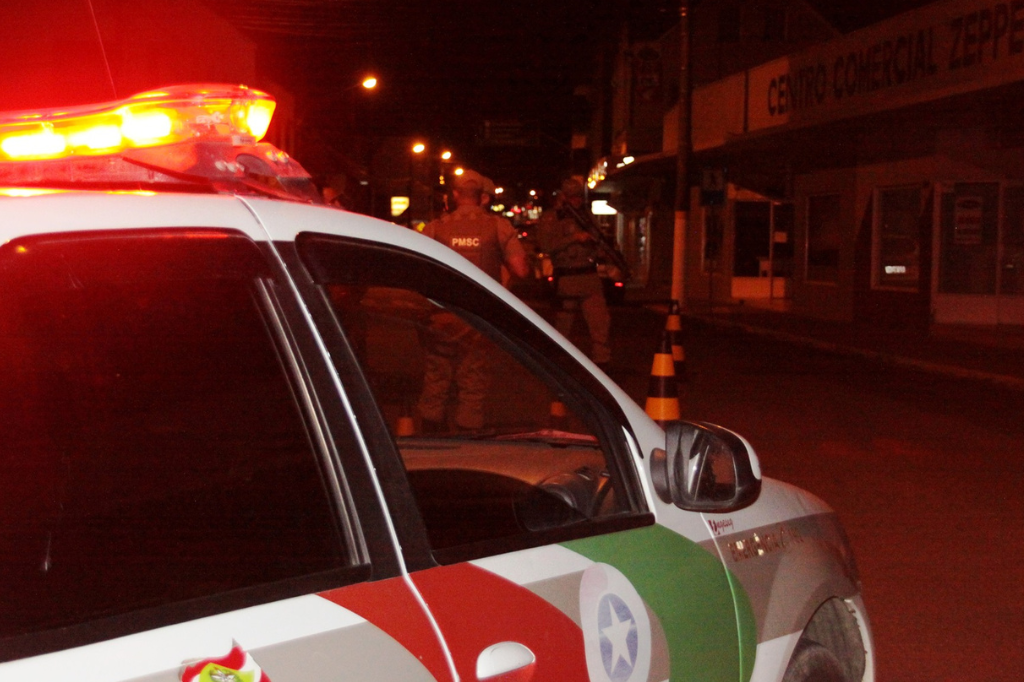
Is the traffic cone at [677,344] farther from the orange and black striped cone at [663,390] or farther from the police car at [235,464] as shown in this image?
the police car at [235,464]

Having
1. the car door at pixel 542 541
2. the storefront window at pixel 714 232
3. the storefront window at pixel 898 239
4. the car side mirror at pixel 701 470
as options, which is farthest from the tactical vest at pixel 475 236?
the storefront window at pixel 714 232

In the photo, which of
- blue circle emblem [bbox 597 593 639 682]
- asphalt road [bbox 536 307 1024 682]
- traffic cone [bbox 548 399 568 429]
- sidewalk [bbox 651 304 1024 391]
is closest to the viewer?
blue circle emblem [bbox 597 593 639 682]

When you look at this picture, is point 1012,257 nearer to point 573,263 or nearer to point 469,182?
point 573,263

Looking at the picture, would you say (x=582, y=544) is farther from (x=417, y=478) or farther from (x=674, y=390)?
(x=674, y=390)

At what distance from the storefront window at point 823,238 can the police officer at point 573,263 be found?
13.5 metres

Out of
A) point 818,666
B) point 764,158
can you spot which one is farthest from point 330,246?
point 764,158

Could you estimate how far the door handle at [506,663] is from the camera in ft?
6.40

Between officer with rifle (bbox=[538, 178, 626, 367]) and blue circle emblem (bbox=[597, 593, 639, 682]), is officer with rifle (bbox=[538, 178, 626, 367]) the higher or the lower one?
the higher one

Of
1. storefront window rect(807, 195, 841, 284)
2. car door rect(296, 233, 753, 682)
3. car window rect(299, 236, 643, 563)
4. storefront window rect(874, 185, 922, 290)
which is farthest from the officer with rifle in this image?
storefront window rect(807, 195, 841, 284)

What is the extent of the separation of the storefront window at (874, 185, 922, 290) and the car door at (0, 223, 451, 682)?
789 inches

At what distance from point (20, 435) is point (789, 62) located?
24.2m

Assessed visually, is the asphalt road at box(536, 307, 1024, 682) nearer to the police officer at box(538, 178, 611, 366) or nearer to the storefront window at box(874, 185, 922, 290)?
the police officer at box(538, 178, 611, 366)

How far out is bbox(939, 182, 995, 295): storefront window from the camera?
19.5 meters

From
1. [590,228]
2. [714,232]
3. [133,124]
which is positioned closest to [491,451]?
[133,124]
